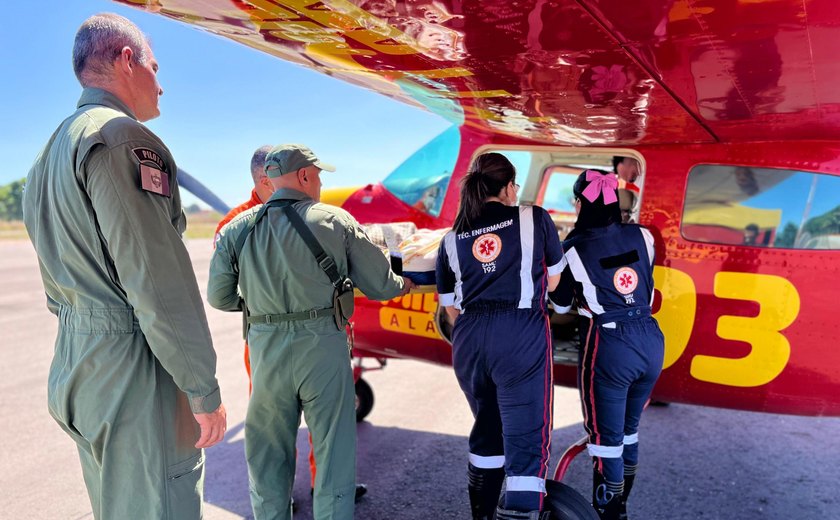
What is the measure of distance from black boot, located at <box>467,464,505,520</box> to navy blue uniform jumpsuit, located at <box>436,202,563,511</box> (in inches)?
12.1

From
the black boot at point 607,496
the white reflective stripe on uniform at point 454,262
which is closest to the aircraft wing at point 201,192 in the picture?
the white reflective stripe on uniform at point 454,262

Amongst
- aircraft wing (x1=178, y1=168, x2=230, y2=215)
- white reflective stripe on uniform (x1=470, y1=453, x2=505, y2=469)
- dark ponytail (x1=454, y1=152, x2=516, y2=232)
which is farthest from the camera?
aircraft wing (x1=178, y1=168, x2=230, y2=215)

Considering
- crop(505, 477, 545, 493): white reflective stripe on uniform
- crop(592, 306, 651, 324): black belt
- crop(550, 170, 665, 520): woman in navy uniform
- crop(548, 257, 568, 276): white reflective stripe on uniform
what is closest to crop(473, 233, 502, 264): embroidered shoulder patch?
crop(548, 257, 568, 276): white reflective stripe on uniform

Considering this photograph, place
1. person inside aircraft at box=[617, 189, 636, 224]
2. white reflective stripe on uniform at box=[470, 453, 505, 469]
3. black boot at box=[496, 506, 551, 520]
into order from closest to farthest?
black boot at box=[496, 506, 551, 520] → white reflective stripe on uniform at box=[470, 453, 505, 469] → person inside aircraft at box=[617, 189, 636, 224]

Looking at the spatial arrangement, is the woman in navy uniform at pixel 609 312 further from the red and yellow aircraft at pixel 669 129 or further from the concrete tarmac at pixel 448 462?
the concrete tarmac at pixel 448 462

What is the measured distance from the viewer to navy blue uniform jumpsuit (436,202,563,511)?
2.70 meters

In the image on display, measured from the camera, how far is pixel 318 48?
2.46 m

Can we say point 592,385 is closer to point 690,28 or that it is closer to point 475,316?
point 475,316

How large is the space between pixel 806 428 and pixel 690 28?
186 inches

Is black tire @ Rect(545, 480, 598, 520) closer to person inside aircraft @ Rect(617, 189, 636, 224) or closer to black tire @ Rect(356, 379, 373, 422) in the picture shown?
person inside aircraft @ Rect(617, 189, 636, 224)

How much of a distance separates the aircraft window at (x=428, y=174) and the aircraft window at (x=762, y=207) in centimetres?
165

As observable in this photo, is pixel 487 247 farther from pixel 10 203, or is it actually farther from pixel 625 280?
pixel 10 203

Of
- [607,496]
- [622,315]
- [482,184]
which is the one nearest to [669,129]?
[622,315]

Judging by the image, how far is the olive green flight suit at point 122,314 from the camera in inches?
67.4
